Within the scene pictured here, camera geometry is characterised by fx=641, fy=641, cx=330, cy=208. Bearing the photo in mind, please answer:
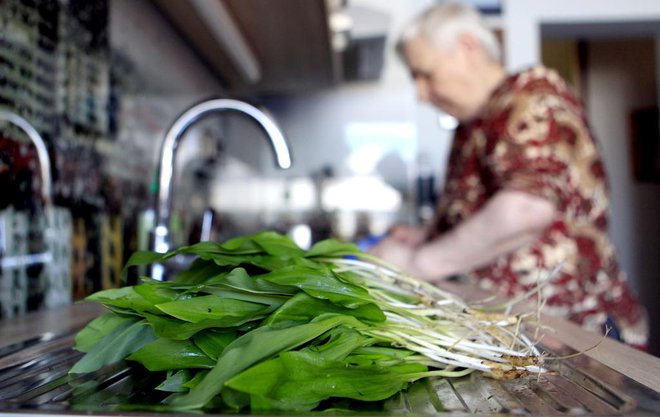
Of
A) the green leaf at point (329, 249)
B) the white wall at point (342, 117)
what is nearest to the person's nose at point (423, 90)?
the green leaf at point (329, 249)

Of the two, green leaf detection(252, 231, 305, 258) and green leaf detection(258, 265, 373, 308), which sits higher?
green leaf detection(252, 231, 305, 258)

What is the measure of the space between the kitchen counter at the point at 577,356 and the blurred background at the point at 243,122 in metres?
0.13

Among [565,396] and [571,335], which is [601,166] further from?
[565,396]

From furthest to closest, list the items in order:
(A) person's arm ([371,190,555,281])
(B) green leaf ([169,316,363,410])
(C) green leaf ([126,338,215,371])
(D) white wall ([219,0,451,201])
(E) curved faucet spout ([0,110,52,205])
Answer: (D) white wall ([219,0,451,201]), (A) person's arm ([371,190,555,281]), (E) curved faucet spout ([0,110,52,205]), (C) green leaf ([126,338,215,371]), (B) green leaf ([169,316,363,410])

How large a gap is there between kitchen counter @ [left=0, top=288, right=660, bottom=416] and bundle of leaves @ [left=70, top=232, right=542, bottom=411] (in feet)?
0.21

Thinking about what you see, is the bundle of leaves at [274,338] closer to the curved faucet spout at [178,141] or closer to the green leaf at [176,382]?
the green leaf at [176,382]

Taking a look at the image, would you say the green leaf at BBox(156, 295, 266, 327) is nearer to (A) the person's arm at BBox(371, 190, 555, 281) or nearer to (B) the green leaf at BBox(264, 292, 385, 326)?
(B) the green leaf at BBox(264, 292, 385, 326)

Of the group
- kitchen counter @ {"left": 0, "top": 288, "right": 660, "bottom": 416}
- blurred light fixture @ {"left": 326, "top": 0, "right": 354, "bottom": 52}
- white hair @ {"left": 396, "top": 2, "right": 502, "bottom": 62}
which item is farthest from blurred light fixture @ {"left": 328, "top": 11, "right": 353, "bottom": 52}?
kitchen counter @ {"left": 0, "top": 288, "right": 660, "bottom": 416}

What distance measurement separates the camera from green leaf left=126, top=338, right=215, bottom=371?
55cm

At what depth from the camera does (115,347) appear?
591 mm

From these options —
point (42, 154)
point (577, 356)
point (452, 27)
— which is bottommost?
point (577, 356)

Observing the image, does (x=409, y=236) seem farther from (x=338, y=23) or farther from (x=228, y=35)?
(x=228, y=35)

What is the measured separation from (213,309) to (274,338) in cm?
8

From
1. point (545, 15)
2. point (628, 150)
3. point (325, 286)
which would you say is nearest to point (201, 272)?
point (325, 286)
